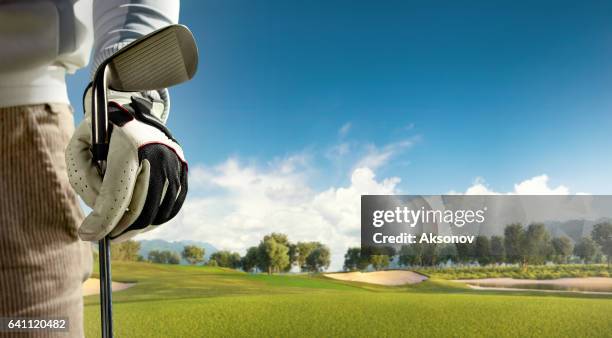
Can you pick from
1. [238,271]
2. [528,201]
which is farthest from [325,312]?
[528,201]

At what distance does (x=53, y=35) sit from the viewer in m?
1.04

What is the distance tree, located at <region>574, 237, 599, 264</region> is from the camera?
34.2 feet

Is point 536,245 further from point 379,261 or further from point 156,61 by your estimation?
point 156,61

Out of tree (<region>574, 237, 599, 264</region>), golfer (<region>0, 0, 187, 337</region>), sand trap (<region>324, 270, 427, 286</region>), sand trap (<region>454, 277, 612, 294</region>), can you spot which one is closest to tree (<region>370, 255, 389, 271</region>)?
sand trap (<region>324, 270, 427, 286</region>)

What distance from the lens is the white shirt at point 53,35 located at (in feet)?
3.37

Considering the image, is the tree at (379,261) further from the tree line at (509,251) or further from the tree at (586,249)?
the tree at (586,249)

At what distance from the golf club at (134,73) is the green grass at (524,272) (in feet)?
31.8

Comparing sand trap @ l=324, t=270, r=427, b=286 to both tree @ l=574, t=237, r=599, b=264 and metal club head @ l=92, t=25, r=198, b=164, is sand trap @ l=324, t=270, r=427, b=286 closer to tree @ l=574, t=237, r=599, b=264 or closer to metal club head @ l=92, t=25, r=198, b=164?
tree @ l=574, t=237, r=599, b=264

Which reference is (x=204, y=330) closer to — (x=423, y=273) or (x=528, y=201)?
(x=423, y=273)

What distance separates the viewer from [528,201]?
995 centimetres

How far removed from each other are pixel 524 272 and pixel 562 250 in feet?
2.88

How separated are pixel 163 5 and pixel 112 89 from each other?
0.86 feet

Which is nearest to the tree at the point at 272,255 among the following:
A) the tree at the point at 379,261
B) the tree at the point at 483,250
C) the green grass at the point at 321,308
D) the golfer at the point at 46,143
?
the green grass at the point at 321,308

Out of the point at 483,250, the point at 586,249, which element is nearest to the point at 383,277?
the point at 483,250
